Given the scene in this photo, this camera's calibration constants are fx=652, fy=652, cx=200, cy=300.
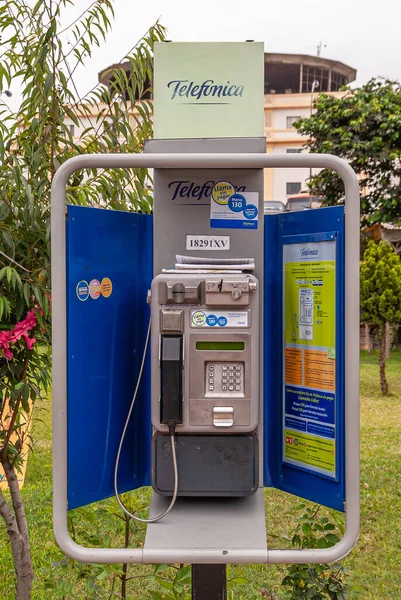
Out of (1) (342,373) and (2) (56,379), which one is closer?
(2) (56,379)

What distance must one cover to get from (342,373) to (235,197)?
61 centimetres

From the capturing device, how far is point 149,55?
100 inches

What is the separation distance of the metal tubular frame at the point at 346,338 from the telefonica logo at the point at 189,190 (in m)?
0.29

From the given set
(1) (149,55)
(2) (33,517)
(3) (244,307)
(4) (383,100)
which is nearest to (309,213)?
(3) (244,307)

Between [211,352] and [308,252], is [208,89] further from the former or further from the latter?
[211,352]

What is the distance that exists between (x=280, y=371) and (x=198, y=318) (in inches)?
18.6

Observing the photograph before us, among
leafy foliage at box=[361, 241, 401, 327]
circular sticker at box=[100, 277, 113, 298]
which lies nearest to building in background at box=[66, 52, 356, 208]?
leafy foliage at box=[361, 241, 401, 327]

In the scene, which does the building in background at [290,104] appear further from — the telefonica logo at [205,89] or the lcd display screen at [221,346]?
the lcd display screen at [221,346]

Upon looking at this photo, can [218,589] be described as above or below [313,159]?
below

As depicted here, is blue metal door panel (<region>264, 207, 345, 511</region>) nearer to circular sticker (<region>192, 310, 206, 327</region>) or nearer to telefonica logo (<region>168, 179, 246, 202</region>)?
telefonica logo (<region>168, 179, 246, 202</region>)

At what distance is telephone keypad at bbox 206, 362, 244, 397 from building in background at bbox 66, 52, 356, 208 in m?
19.7

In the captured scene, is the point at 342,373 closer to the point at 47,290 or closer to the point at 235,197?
the point at 235,197

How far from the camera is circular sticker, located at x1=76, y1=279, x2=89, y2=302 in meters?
1.80

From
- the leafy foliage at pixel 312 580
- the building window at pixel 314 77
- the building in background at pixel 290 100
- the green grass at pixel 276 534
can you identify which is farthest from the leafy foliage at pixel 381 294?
the building window at pixel 314 77
